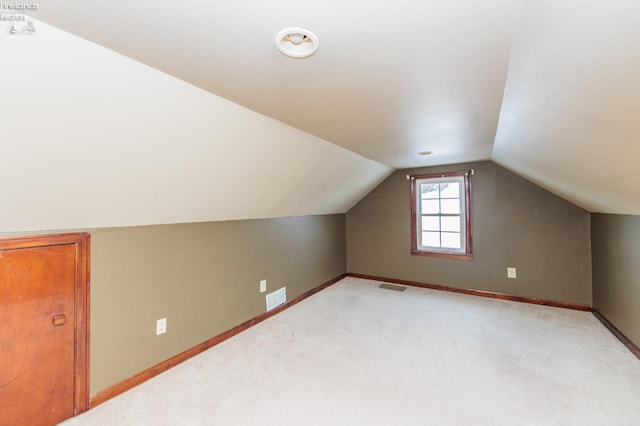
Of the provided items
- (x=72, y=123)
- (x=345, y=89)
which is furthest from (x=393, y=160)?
(x=72, y=123)

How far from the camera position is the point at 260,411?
1.71m

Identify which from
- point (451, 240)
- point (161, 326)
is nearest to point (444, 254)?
point (451, 240)

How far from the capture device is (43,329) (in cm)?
161

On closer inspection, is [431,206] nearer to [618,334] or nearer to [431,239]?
[431,239]

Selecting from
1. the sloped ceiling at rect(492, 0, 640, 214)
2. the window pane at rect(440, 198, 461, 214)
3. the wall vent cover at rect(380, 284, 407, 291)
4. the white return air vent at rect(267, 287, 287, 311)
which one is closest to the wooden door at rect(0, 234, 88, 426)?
the white return air vent at rect(267, 287, 287, 311)

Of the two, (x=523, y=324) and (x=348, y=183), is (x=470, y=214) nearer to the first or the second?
(x=523, y=324)

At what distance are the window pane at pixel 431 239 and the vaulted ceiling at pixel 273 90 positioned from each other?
1964mm

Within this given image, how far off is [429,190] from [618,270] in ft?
7.10

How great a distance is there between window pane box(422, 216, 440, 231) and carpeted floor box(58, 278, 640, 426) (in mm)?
1390

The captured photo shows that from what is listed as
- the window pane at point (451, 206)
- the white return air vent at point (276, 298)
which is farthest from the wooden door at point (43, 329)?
the window pane at point (451, 206)

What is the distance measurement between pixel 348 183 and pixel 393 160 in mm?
639

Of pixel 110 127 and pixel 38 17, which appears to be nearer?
pixel 38 17

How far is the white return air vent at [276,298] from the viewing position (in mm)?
3204

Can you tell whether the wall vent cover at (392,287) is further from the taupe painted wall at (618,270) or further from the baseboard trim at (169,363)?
the taupe painted wall at (618,270)
